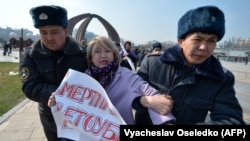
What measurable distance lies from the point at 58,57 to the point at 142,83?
0.90m

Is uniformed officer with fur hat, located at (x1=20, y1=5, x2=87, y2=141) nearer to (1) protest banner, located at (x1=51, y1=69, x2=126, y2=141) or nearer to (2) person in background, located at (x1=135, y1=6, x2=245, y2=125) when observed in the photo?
(1) protest banner, located at (x1=51, y1=69, x2=126, y2=141)

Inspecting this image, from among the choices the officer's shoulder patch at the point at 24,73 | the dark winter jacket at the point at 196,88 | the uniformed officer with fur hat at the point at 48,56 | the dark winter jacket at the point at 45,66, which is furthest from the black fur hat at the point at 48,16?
the dark winter jacket at the point at 196,88

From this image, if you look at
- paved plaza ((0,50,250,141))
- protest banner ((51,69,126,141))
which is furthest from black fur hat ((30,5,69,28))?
paved plaza ((0,50,250,141))

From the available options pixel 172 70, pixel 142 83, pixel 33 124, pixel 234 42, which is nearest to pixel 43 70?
pixel 142 83

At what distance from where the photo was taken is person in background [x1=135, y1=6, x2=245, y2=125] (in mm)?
1704

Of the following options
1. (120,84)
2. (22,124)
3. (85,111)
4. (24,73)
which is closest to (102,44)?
(120,84)

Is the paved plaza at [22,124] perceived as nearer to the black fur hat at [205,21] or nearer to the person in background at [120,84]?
the person in background at [120,84]

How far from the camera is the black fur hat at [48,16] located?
7.61 feet

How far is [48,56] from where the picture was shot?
7.71ft

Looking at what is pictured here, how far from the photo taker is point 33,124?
5742 mm

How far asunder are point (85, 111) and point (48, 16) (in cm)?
93

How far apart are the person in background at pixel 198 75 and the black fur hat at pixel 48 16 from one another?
1000 mm

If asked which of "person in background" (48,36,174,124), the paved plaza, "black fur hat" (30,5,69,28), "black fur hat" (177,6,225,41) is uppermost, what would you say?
"black fur hat" (177,6,225,41)

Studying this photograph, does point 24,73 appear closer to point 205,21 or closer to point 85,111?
point 85,111
